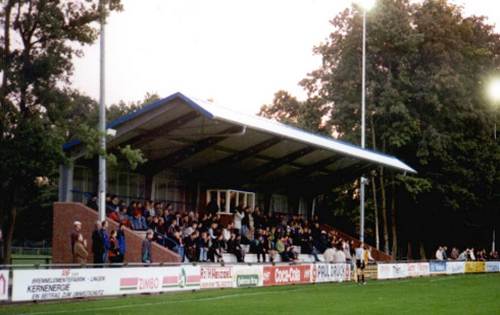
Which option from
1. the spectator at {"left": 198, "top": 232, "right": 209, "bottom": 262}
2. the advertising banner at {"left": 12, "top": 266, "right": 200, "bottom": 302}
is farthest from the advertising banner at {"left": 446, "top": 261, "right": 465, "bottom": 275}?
the advertising banner at {"left": 12, "top": 266, "right": 200, "bottom": 302}

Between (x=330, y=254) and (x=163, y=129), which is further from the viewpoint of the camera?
(x=330, y=254)

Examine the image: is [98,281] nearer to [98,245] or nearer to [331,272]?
[98,245]

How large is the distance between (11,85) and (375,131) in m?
34.4

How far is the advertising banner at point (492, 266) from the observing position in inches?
2174

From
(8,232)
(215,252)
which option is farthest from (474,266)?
(8,232)

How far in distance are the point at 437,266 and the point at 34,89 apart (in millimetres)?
29756

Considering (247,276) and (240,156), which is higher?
(240,156)

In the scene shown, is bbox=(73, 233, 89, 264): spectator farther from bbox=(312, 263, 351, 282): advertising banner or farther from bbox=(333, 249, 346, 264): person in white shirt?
bbox=(333, 249, 346, 264): person in white shirt

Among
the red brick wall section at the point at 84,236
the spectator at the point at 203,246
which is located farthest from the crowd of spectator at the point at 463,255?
the red brick wall section at the point at 84,236

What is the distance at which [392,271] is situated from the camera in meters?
42.2

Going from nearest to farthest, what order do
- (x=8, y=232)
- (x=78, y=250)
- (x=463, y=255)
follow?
(x=78, y=250)
(x=8, y=232)
(x=463, y=255)

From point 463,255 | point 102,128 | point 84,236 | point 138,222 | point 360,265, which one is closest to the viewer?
point 102,128

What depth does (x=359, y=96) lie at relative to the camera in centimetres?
5459

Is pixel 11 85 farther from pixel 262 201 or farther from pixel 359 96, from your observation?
pixel 359 96
